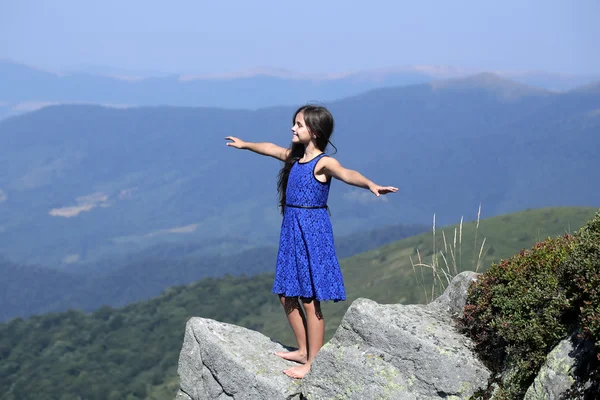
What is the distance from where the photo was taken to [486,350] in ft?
25.3

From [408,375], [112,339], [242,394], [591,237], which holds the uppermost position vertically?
[591,237]

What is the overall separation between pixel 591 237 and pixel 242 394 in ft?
14.1

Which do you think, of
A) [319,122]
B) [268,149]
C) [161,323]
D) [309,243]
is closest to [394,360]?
[309,243]

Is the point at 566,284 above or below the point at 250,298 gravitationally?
above

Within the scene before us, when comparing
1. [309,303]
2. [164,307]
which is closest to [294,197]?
[309,303]

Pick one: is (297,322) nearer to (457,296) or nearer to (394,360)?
(394,360)

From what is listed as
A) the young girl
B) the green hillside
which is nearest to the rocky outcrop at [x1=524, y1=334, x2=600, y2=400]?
the young girl

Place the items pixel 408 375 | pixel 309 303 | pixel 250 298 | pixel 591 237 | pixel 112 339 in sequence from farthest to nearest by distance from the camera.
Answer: pixel 250 298 < pixel 112 339 < pixel 309 303 < pixel 408 375 < pixel 591 237

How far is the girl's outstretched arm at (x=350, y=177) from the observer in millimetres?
7477

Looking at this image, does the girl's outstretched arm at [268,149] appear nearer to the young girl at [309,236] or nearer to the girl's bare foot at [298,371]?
the young girl at [309,236]

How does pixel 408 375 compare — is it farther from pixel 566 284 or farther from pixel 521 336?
pixel 566 284

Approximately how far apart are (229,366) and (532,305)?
142 inches

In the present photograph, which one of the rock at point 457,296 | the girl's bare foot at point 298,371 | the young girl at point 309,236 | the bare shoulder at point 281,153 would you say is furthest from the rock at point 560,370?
the bare shoulder at point 281,153

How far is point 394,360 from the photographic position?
782 cm
